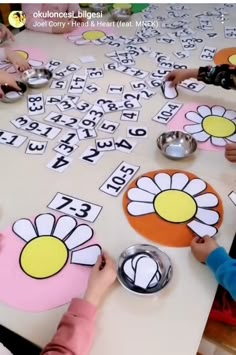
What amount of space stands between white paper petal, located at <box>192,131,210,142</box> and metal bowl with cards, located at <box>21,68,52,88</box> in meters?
0.53

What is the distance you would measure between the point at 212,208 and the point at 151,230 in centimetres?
15

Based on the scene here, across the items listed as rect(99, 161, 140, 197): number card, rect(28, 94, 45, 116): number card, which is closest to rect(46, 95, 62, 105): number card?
rect(28, 94, 45, 116): number card

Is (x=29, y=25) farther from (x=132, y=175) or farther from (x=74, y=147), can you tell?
(x=132, y=175)

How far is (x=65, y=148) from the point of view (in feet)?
3.07

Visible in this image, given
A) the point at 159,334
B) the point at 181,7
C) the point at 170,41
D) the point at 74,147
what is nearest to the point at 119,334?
the point at 159,334

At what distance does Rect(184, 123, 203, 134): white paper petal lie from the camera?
3.26ft

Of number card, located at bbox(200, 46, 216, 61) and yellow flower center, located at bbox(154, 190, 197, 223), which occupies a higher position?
number card, located at bbox(200, 46, 216, 61)

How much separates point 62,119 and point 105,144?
0.17 meters

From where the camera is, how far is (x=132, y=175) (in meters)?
0.86

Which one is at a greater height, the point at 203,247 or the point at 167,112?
the point at 167,112

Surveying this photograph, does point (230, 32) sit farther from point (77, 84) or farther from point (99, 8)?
point (77, 84)

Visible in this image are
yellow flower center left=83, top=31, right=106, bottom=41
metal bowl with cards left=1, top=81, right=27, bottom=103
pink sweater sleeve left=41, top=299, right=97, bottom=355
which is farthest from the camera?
yellow flower center left=83, top=31, right=106, bottom=41

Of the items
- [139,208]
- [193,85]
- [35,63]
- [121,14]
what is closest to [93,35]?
[121,14]

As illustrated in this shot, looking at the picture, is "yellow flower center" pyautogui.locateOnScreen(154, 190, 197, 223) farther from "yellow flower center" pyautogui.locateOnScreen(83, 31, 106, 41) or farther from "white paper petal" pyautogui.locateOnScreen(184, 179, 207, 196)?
"yellow flower center" pyautogui.locateOnScreen(83, 31, 106, 41)
